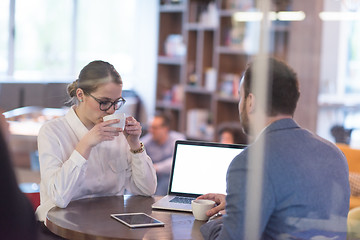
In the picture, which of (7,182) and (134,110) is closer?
(7,182)

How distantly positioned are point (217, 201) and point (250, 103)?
441 millimetres

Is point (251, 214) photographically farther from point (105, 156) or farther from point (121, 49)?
point (121, 49)

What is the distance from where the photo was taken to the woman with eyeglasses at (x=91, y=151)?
6.74ft

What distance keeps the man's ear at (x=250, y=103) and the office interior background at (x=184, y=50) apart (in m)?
0.70

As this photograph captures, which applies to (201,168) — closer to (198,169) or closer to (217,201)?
(198,169)

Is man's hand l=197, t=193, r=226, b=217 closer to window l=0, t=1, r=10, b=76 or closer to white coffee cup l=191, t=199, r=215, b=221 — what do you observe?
white coffee cup l=191, t=199, r=215, b=221

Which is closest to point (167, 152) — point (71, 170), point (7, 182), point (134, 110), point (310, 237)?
point (134, 110)

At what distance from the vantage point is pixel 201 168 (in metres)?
2.23

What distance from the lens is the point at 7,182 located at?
4.14 feet

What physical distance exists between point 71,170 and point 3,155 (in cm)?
81

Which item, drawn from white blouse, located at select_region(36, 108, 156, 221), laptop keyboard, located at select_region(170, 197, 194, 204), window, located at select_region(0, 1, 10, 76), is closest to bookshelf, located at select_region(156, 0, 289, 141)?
window, located at select_region(0, 1, 10, 76)

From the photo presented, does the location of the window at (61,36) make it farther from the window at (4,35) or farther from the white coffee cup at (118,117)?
the white coffee cup at (118,117)

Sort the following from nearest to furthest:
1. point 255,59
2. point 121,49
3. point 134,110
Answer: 1. point 255,59
2. point 121,49
3. point 134,110

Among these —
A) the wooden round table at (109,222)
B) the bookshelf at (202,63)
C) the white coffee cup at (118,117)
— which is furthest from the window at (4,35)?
the bookshelf at (202,63)
